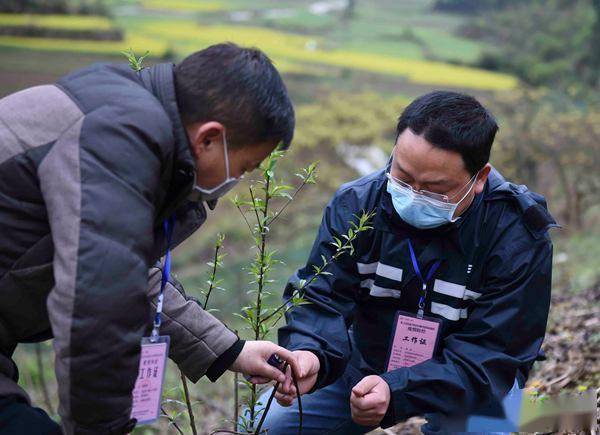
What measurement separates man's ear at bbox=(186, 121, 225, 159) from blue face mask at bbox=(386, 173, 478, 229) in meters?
1.09

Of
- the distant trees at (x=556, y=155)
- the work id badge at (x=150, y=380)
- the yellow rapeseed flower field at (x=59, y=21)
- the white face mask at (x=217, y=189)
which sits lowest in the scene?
the distant trees at (x=556, y=155)

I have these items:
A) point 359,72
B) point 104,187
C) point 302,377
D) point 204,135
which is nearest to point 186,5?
point 359,72

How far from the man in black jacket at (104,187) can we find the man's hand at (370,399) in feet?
3.29

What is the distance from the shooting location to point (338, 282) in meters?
3.20

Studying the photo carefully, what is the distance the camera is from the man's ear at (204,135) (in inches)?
82.1

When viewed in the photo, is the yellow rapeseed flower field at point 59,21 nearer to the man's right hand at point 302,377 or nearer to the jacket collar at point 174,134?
the man's right hand at point 302,377

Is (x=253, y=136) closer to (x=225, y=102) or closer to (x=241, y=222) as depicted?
(x=225, y=102)

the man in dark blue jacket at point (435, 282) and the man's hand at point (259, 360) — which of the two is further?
the man in dark blue jacket at point (435, 282)

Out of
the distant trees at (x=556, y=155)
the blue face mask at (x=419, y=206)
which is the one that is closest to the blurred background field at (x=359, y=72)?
→ the distant trees at (x=556, y=155)

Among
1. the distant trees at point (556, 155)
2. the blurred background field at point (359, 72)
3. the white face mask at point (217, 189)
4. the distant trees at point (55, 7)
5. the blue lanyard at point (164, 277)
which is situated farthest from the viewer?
the distant trees at point (55, 7)

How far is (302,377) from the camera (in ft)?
9.53

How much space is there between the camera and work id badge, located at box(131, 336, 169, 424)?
2.44 meters

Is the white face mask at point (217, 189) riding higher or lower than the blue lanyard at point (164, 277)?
higher

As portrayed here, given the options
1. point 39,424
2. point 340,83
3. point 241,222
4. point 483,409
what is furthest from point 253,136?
point 340,83
